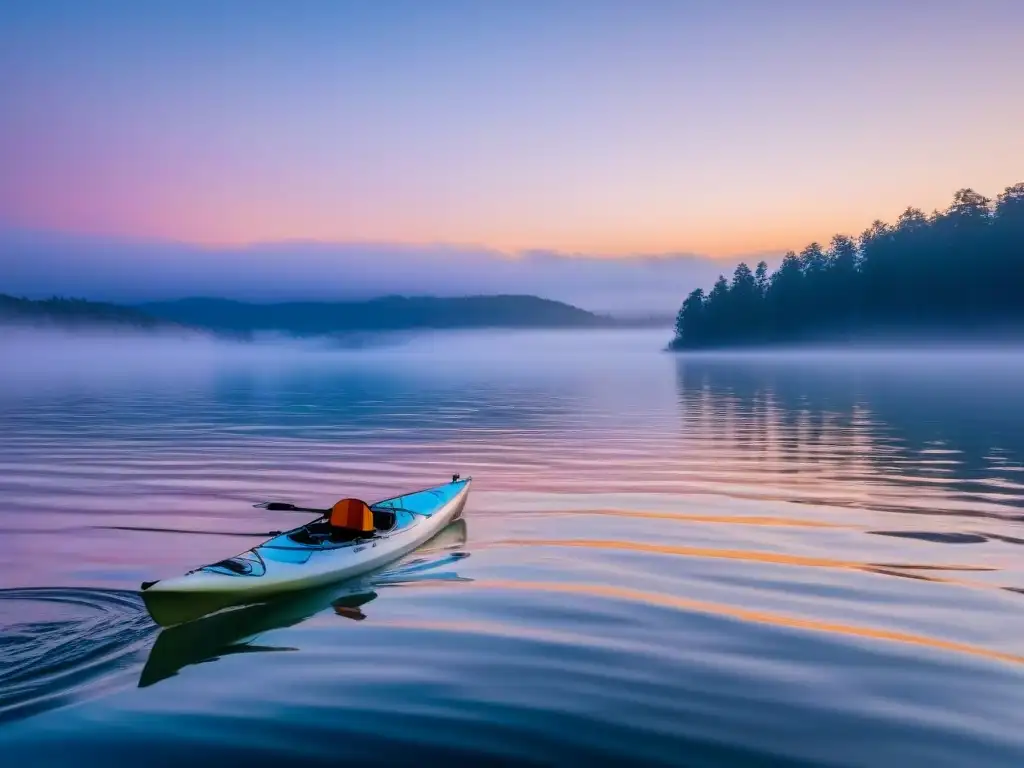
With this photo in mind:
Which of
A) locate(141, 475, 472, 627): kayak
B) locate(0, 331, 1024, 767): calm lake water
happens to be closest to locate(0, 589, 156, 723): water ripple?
locate(0, 331, 1024, 767): calm lake water

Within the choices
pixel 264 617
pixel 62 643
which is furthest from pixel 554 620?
pixel 62 643

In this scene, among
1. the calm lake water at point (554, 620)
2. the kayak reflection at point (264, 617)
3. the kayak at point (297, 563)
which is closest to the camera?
the calm lake water at point (554, 620)

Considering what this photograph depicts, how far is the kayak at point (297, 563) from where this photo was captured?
41.7ft

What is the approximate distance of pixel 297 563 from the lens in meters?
14.7

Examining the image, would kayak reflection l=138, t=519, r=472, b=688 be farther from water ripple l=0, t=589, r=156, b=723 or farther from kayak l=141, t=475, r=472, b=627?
water ripple l=0, t=589, r=156, b=723

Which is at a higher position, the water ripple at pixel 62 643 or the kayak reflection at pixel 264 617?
the water ripple at pixel 62 643

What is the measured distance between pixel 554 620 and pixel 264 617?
14.7 ft

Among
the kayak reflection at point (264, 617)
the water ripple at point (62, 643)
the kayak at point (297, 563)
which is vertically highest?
the kayak at point (297, 563)

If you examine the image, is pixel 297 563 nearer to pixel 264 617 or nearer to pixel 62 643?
pixel 264 617

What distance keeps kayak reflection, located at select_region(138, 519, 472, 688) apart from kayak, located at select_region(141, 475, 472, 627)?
0.21m

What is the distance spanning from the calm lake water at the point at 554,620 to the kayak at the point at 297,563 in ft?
1.19

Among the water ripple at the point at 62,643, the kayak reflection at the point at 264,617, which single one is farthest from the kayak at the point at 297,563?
the water ripple at the point at 62,643

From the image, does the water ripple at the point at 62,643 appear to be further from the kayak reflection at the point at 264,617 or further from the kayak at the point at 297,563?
the kayak at the point at 297,563

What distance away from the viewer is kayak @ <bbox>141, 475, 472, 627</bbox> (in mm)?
12695
